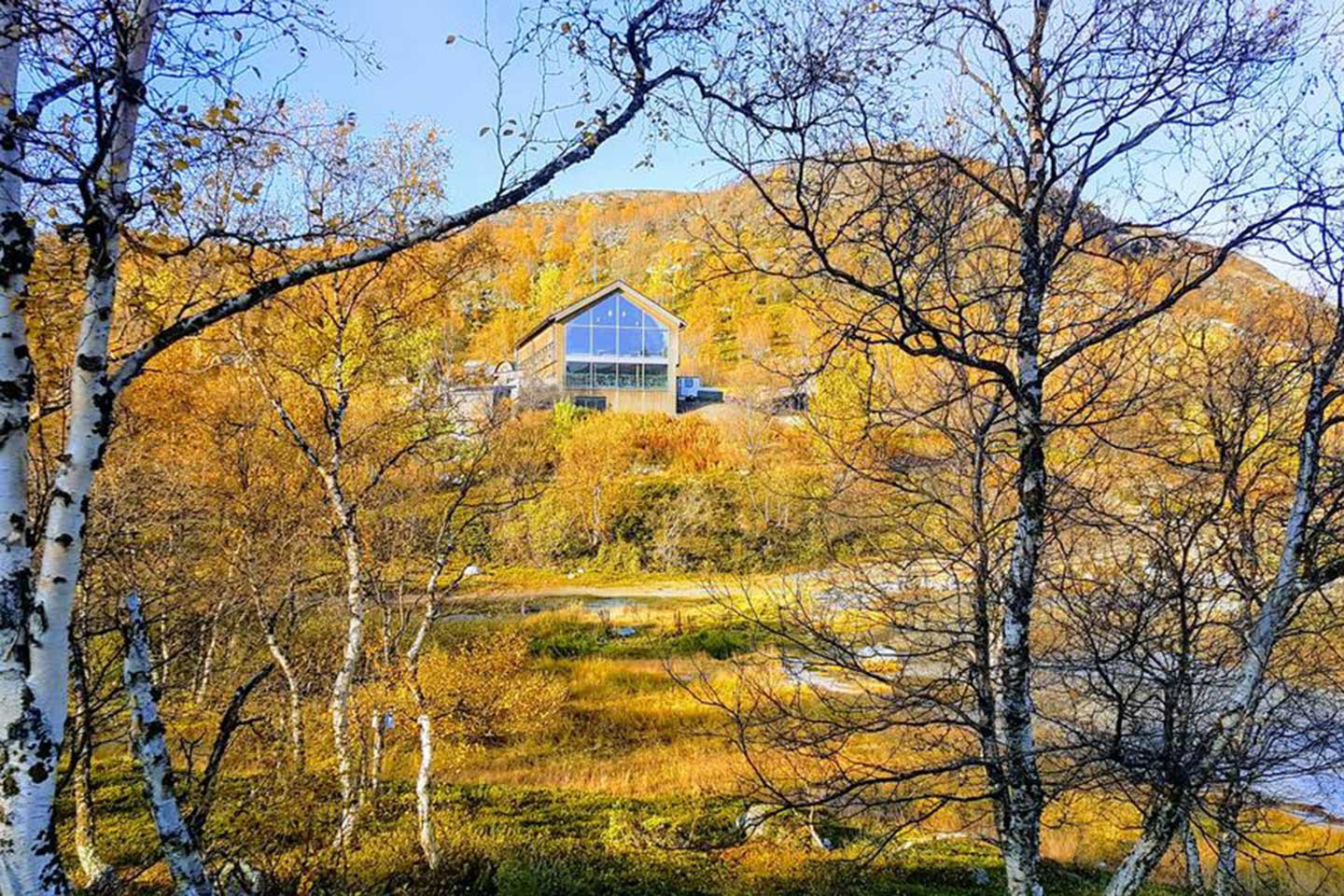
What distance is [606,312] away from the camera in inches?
1490

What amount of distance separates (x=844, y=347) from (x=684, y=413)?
35042mm

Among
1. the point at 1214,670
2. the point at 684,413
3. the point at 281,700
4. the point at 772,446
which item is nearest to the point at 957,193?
the point at 1214,670

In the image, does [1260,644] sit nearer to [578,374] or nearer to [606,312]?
[578,374]

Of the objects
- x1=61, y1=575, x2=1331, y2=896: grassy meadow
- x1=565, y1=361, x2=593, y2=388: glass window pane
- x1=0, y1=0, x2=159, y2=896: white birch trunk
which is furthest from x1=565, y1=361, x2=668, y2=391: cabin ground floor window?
x1=0, y1=0, x2=159, y2=896: white birch trunk

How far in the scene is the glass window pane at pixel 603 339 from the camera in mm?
37969

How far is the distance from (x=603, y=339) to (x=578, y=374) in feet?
7.91

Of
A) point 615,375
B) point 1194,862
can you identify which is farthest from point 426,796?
point 615,375

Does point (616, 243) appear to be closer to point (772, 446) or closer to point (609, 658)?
point (772, 446)

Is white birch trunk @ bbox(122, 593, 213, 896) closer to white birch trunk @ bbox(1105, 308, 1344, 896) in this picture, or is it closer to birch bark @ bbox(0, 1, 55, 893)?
birch bark @ bbox(0, 1, 55, 893)

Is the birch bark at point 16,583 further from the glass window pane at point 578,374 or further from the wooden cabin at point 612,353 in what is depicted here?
the glass window pane at point 578,374

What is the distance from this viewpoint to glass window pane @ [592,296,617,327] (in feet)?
123

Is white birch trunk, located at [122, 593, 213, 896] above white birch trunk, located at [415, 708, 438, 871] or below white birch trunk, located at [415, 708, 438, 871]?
above

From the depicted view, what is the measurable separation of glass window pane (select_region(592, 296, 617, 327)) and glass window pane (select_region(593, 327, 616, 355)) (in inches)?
12.0

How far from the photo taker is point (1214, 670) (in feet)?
15.7
